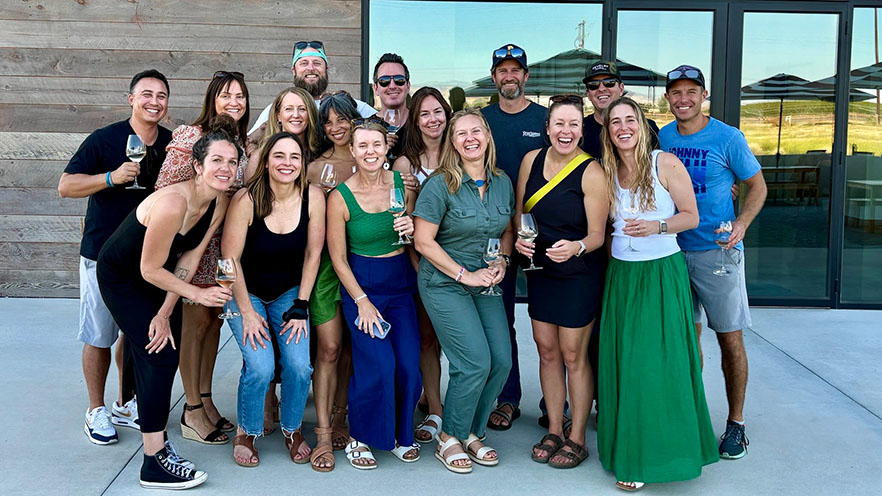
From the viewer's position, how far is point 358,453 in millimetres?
3516

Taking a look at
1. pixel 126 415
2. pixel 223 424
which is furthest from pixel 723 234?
pixel 126 415

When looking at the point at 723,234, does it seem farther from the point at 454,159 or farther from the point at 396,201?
the point at 396,201

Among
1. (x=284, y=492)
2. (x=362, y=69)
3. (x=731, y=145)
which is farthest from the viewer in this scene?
(x=362, y=69)

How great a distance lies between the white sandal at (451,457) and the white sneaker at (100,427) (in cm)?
148

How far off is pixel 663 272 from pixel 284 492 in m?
1.77

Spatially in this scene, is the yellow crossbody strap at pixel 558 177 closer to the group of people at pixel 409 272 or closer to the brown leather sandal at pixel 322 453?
→ the group of people at pixel 409 272

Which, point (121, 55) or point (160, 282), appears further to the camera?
point (121, 55)

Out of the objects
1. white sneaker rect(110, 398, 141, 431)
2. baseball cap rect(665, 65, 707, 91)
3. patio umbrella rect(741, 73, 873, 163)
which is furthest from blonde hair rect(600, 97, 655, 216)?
patio umbrella rect(741, 73, 873, 163)

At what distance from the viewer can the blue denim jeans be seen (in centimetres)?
345

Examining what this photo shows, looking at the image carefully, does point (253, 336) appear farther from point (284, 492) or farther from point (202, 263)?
point (284, 492)

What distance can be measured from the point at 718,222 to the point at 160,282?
240cm

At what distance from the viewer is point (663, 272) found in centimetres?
337

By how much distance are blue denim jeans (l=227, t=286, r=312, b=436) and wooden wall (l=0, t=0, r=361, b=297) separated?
330 cm

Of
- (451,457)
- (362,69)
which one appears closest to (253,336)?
(451,457)
